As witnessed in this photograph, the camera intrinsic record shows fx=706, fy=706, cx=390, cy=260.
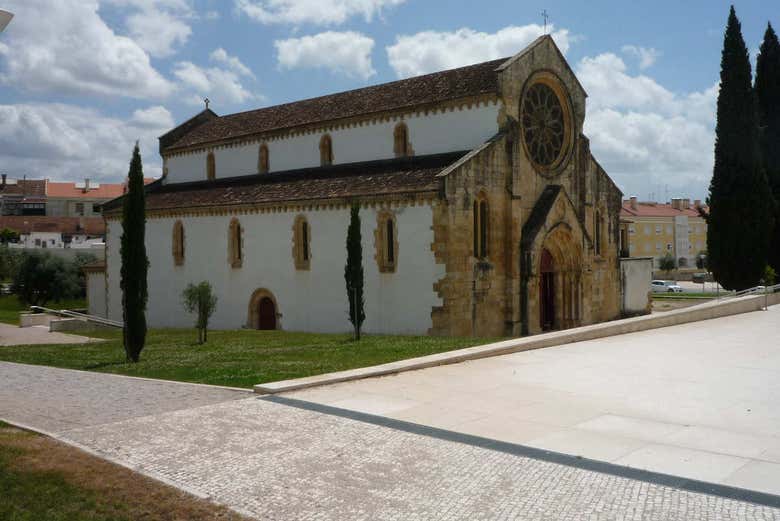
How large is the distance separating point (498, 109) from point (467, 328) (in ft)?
28.9

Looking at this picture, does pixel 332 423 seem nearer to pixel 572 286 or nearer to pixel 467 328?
pixel 467 328

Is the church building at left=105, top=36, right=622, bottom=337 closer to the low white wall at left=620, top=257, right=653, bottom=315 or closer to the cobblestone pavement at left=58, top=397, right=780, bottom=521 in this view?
the low white wall at left=620, top=257, right=653, bottom=315

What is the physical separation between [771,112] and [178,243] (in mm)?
33572

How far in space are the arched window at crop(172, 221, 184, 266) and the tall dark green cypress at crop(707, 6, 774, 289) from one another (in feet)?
93.4

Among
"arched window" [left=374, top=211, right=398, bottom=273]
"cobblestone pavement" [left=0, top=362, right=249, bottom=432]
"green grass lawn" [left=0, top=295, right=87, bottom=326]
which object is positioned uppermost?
"arched window" [left=374, top=211, right=398, bottom=273]

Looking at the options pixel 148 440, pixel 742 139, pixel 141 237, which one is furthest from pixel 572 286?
pixel 148 440

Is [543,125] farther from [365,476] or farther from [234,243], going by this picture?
[365,476]

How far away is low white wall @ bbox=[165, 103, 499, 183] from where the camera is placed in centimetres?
2822

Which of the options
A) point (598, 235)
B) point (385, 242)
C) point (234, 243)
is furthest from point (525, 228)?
point (234, 243)

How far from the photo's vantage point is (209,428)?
10.4 meters

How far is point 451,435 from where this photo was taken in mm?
9898

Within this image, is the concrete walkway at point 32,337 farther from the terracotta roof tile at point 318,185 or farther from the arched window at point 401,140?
the arched window at point 401,140

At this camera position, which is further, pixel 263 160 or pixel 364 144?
pixel 263 160

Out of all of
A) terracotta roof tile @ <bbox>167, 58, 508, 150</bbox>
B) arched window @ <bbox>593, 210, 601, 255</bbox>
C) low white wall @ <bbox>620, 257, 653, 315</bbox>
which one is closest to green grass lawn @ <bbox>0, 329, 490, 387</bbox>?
terracotta roof tile @ <bbox>167, 58, 508, 150</bbox>
